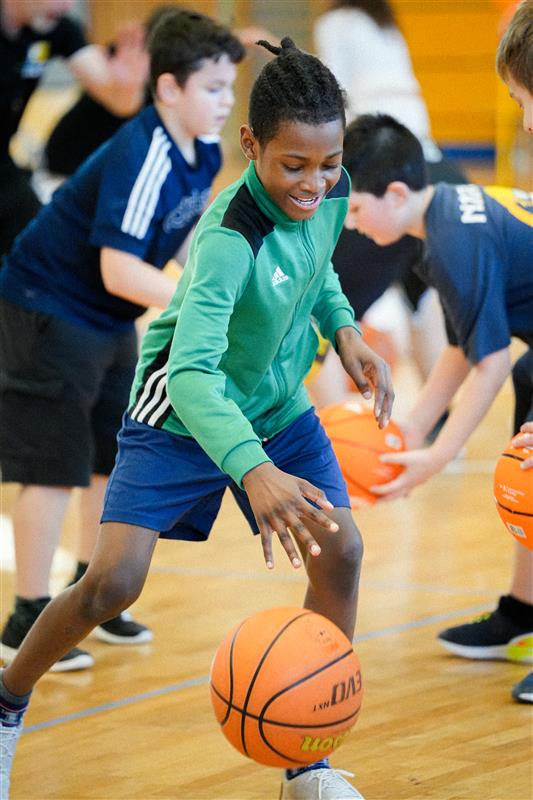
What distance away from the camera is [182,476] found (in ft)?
8.64

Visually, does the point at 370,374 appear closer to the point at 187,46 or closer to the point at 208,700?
the point at 208,700

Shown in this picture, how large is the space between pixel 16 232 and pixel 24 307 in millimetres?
1830

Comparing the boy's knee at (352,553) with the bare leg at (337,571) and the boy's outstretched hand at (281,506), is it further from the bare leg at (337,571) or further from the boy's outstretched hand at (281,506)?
the boy's outstretched hand at (281,506)

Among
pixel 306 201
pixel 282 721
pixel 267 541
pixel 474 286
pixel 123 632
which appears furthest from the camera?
pixel 123 632

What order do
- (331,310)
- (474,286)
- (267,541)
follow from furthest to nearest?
1. (474,286)
2. (331,310)
3. (267,541)

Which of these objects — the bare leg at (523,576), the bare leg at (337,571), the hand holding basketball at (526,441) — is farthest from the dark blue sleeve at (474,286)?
the bare leg at (337,571)

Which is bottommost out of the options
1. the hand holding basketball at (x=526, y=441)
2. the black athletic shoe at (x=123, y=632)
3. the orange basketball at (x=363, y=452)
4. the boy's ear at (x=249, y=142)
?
the black athletic shoe at (x=123, y=632)

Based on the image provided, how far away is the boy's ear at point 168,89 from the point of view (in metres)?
3.63

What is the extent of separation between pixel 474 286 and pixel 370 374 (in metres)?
0.70

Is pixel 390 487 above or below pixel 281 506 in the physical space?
below

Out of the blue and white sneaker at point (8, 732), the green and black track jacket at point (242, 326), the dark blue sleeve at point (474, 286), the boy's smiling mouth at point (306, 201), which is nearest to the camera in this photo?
the green and black track jacket at point (242, 326)

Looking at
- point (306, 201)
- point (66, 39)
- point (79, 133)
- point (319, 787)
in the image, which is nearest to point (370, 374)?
point (306, 201)

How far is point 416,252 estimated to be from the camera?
481 centimetres

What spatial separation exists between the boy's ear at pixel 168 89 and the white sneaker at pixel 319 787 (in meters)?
1.90
